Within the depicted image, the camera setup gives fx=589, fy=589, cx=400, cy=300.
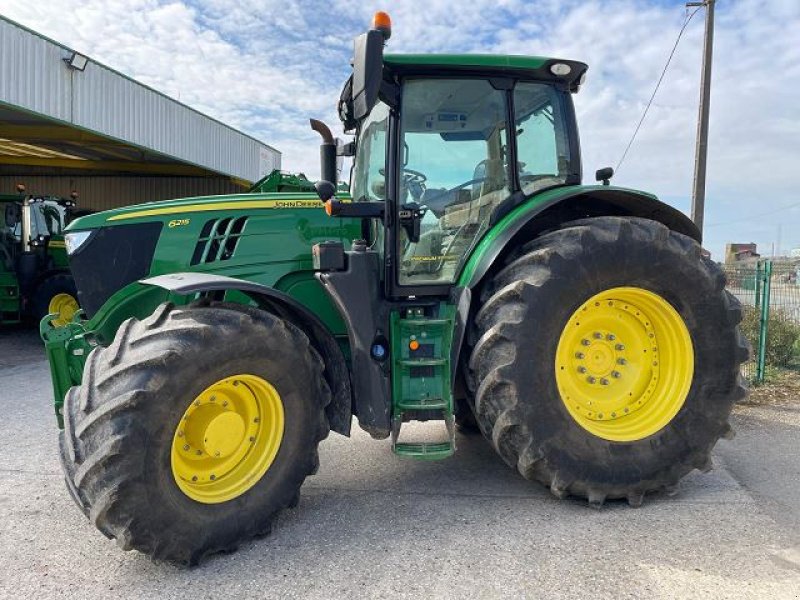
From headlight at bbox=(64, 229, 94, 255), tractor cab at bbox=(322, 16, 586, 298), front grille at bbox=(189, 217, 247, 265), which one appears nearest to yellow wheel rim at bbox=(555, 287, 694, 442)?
tractor cab at bbox=(322, 16, 586, 298)

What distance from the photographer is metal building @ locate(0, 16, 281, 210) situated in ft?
31.0

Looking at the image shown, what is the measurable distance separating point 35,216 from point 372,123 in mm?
9251

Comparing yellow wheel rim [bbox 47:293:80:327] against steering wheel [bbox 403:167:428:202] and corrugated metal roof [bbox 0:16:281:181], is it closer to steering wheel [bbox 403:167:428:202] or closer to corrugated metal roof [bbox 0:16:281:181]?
corrugated metal roof [bbox 0:16:281:181]

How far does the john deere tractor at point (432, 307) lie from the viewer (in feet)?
9.39

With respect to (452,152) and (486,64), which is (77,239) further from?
(486,64)

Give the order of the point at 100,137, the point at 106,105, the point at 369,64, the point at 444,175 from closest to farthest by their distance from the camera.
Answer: the point at 369,64, the point at 444,175, the point at 106,105, the point at 100,137

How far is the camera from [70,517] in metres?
3.17

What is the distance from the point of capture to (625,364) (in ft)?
11.3

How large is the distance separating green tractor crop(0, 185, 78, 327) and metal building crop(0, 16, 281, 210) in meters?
1.69

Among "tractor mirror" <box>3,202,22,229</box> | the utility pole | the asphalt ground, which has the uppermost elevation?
the utility pole

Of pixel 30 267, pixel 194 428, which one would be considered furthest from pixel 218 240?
pixel 30 267

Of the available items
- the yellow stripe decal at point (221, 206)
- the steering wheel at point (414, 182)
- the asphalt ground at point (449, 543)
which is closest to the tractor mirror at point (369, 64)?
the steering wheel at point (414, 182)

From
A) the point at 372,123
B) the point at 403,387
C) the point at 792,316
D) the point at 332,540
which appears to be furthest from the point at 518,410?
the point at 792,316

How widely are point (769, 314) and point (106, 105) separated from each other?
11.5 metres
